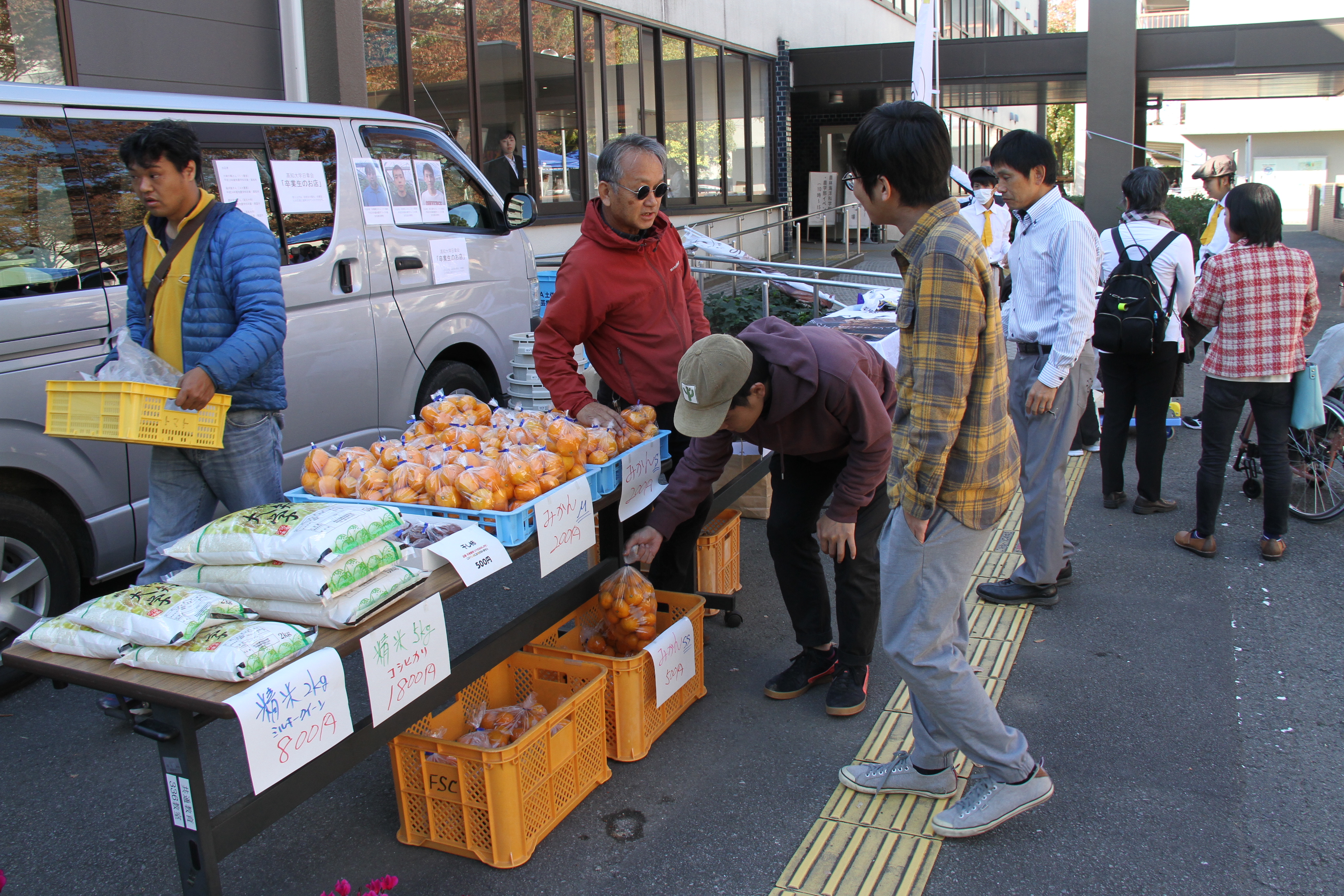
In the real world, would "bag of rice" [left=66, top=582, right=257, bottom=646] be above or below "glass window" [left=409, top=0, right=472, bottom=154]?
below

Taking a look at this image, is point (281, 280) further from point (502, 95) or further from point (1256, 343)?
point (502, 95)

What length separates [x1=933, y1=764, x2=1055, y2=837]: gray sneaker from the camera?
117 inches

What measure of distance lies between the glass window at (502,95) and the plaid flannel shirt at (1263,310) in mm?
7315

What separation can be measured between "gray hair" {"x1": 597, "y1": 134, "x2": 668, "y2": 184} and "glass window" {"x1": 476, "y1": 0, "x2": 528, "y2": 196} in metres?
7.24

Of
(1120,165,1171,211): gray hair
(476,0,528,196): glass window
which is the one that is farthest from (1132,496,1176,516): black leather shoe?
(476,0,528,196): glass window

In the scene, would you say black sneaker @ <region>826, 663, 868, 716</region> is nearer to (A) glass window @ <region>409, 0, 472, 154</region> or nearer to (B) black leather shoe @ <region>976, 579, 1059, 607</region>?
(B) black leather shoe @ <region>976, 579, 1059, 607</region>

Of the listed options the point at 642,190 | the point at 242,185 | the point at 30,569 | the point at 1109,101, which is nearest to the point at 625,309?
the point at 642,190

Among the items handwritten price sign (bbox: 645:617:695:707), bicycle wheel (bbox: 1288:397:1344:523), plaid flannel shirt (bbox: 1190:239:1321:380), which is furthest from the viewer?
bicycle wheel (bbox: 1288:397:1344:523)

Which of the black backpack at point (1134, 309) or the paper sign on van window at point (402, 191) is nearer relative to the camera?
the black backpack at point (1134, 309)

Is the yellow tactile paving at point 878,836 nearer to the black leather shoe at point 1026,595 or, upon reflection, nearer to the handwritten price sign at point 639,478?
the black leather shoe at point 1026,595

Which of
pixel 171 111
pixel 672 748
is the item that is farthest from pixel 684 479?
pixel 171 111

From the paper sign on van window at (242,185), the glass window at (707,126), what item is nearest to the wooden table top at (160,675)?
the paper sign on van window at (242,185)

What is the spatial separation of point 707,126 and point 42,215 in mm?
14204

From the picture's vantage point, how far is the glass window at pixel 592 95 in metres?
13.1
